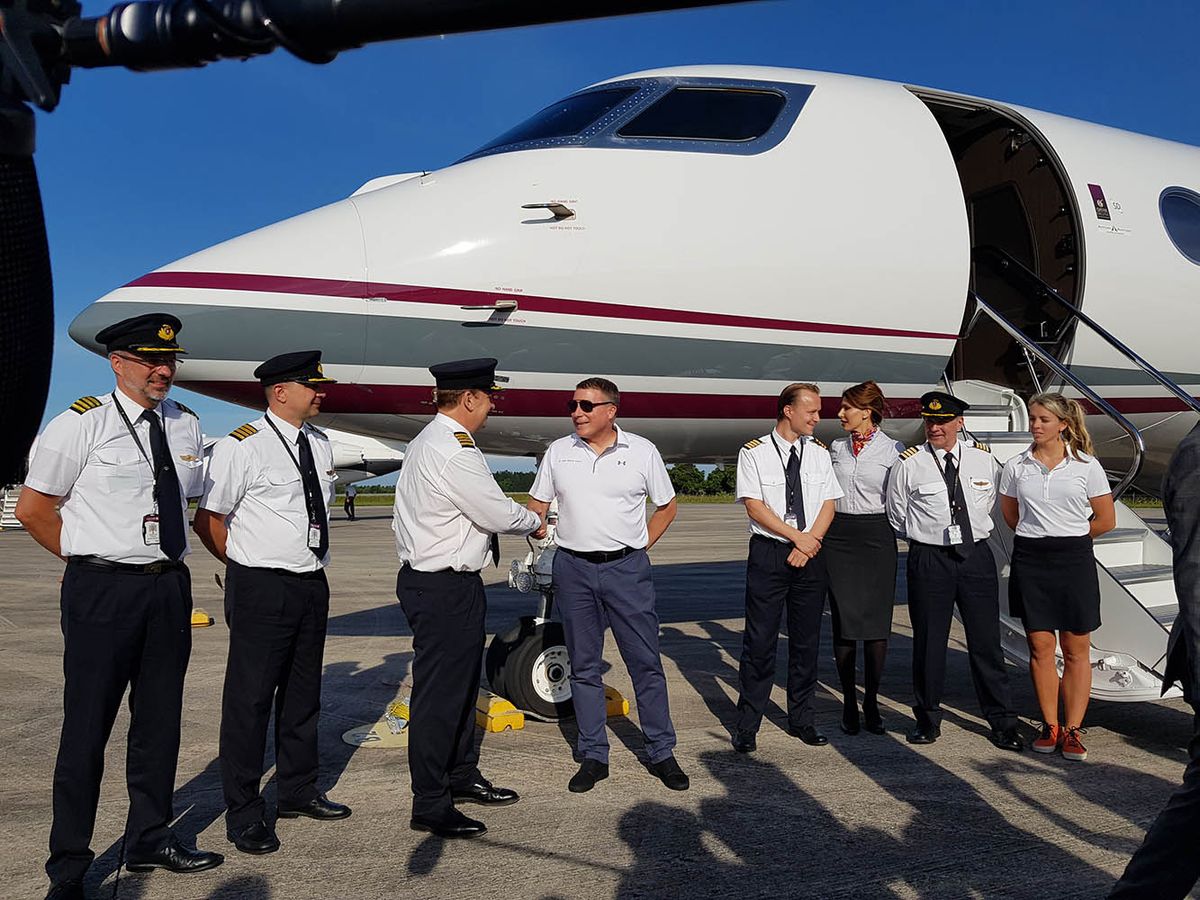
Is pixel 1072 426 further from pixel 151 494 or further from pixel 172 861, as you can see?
pixel 172 861

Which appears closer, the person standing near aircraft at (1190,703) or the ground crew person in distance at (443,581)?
the person standing near aircraft at (1190,703)

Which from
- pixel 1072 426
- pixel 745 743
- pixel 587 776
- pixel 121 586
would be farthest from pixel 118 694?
pixel 1072 426

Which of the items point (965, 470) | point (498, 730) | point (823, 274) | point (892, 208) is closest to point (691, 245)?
point (823, 274)

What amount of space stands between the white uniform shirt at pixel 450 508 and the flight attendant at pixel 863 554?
2.26 meters

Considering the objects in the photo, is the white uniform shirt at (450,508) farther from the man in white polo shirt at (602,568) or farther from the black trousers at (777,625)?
the black trousers at (777,625)

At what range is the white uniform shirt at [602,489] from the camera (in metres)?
4.80

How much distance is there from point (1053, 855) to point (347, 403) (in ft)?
12.8

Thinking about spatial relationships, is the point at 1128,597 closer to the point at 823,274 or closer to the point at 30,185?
the point at 823,274

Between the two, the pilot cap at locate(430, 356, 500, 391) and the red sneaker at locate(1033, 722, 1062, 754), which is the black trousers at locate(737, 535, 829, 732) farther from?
the pilot cap at locate(430, 356, 500, 391)

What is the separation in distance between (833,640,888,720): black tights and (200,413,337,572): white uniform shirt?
123 inches

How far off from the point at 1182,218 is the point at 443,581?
660 cm

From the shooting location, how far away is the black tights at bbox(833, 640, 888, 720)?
18.3 ft

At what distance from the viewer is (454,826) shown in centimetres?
394

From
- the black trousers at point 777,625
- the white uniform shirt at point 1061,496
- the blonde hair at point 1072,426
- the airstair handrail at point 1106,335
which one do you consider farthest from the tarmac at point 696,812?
the airstair handrail at point 1106,335
